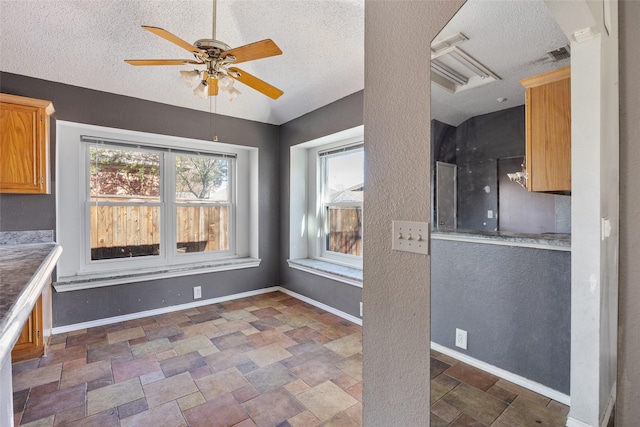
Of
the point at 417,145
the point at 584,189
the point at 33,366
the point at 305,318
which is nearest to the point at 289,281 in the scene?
the point at 305,318

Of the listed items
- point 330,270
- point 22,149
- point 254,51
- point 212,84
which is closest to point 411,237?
point 254,51

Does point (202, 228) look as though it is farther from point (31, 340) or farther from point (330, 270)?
point (31, 340)

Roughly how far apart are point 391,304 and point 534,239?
0.56m

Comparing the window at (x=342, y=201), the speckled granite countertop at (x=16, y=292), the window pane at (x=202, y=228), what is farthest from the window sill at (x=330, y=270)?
the speckled granite countertop at (x=16, y=292)

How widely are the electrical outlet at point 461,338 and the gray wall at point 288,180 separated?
2264mm

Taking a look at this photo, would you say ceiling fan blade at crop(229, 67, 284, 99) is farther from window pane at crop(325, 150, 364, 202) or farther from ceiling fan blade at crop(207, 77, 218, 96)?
window pane at crop(325, 150, 364, 202)

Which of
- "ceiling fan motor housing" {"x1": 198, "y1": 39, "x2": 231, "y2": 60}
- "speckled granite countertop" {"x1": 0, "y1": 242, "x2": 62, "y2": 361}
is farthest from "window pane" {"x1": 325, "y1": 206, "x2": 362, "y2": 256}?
"speckled granite countertop" {"x1": 0, "y1": 242, "x2": 62, "y2": 361}

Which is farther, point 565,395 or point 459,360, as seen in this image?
point 459,360

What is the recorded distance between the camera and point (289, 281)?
431 cm

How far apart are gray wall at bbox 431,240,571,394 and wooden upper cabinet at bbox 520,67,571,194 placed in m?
0.19

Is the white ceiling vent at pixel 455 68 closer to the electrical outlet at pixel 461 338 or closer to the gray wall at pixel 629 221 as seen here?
the gray wall at pixel 629 221

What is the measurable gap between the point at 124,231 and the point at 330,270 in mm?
2428

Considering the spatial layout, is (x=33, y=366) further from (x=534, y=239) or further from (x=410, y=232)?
(x=534, y=239)

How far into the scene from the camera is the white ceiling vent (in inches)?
36.7
